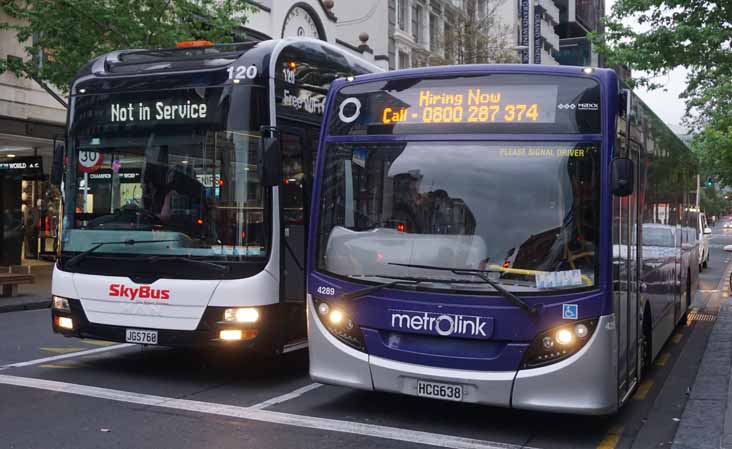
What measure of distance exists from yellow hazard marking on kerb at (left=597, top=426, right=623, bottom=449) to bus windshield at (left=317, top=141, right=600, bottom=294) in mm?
1281

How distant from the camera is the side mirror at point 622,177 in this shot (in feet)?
21.4

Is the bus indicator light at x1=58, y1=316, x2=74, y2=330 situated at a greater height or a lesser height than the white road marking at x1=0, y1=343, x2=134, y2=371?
greater

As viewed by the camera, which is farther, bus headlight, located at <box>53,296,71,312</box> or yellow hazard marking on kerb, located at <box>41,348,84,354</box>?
yellow hazard marking on kerb, located at <box>41,348,84,354</box>

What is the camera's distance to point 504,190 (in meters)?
6.82

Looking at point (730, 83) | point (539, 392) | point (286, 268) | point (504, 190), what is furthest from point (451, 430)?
point (730, 83)

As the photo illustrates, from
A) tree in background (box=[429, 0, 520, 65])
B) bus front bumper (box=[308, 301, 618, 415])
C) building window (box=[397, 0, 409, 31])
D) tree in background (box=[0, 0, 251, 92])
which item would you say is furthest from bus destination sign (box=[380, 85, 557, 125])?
building window (box=[397, 0, 409, 31])

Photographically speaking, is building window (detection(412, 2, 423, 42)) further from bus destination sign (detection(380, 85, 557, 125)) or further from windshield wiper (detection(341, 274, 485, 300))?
windshield wiper (detection(341, 274, 485, 300))

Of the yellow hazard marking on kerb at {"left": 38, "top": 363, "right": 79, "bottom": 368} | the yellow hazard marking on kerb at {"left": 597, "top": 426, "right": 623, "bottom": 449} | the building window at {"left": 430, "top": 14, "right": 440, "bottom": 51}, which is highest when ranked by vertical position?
the building window at {"left": 430, "top": 14, "right": 440, "bottom": 51}

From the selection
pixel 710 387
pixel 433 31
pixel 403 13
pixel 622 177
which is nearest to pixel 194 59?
pixel 622 177

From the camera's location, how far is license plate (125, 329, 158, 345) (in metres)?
8.51

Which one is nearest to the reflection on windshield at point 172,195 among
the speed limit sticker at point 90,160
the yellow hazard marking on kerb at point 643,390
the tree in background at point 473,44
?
the speed limit sticker at point 90,160

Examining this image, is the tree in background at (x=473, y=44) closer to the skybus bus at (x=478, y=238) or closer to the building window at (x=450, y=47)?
the building window at (x=450, y=47)

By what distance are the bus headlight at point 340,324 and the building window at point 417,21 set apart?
3918 centimetres

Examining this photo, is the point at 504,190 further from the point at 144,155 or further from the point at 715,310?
the point at 715,310
